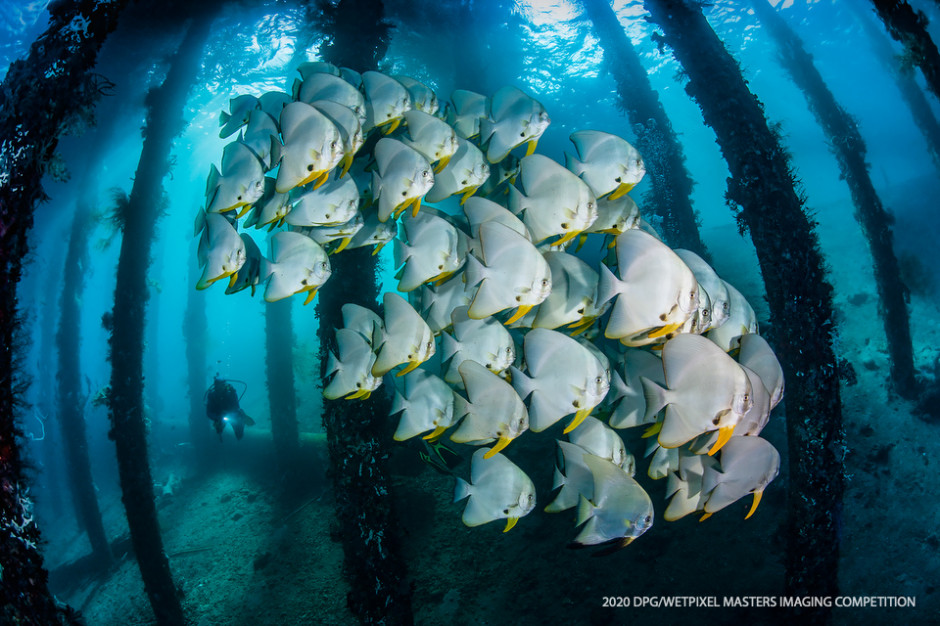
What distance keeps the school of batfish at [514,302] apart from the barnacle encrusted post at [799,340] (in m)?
1.32

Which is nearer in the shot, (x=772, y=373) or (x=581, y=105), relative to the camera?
(x=772, y=373)

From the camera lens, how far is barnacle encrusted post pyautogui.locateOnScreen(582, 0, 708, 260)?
796 cm

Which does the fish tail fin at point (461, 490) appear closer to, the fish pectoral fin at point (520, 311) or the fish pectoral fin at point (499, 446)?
the fish pectoral fin at point (499, 446)

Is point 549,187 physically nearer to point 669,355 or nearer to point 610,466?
point 669,355

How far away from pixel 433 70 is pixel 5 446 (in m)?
14.5

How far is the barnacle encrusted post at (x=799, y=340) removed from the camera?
4.08 meters

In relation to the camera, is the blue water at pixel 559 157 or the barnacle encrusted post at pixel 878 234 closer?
the blue water at pixel 559 157

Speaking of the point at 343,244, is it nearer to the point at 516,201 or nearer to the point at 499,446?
the point at 516,201

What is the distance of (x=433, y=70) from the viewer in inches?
544

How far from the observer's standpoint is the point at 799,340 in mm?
4160

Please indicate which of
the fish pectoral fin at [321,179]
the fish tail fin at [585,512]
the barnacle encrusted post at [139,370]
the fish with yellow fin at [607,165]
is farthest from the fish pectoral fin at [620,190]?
the barnacle encrusted post at [139,370]

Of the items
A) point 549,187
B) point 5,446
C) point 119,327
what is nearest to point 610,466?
point 549,187

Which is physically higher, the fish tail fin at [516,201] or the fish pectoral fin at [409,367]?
the fish tail fin at [516,201]

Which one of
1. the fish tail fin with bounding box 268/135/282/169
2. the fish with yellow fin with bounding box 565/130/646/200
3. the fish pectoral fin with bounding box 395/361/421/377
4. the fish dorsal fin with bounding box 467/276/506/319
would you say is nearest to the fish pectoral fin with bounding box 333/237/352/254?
the fish tail fin with bounding box 268/135/282/169
